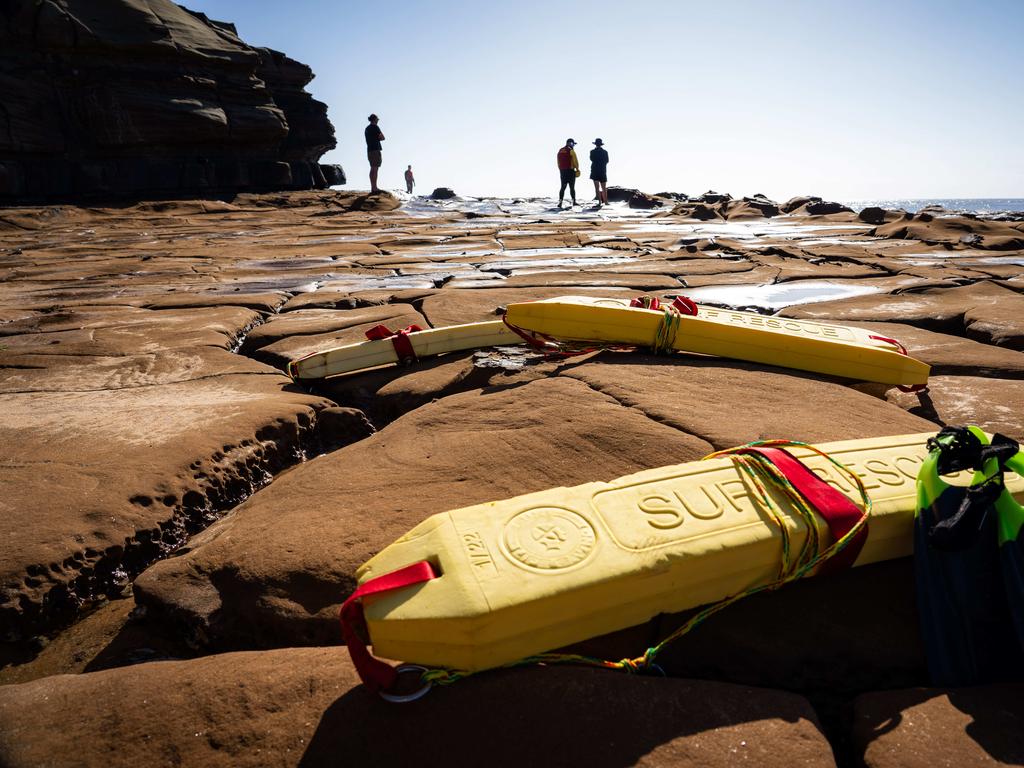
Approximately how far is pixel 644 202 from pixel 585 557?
1379 centimetres

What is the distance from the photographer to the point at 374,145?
1218cm

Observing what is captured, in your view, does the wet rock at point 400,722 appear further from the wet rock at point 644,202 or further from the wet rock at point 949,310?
the wet rock at point 644,202

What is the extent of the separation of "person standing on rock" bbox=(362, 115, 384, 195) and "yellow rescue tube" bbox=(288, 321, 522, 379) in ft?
35.6

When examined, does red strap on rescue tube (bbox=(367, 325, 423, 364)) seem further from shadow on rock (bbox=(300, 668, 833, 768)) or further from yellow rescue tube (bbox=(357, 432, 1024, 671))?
shadow on rock (bbox=(300, 668, 833, 768))

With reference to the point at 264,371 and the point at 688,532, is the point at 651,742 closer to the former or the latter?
the point at 688,532

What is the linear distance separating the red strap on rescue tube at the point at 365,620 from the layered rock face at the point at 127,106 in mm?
12940

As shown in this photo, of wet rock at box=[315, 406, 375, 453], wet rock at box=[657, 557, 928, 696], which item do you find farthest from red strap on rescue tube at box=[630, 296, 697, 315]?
wet rock at box=[657, 557, 928, 696]

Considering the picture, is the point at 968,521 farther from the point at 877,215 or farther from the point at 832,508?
the point at 877,215

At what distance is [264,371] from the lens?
7.28 ft

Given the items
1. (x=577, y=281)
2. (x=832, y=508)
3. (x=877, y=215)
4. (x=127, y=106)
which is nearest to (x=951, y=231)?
(x=877, y=215)

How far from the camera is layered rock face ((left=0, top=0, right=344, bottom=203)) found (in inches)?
424

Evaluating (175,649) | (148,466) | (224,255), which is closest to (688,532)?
(175,649)

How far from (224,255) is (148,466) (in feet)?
15.6

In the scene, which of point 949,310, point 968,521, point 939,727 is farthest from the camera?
point 949,310
